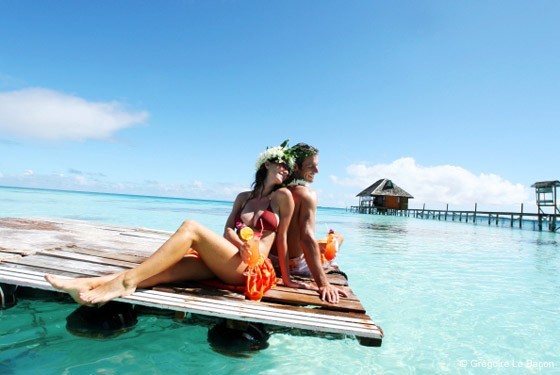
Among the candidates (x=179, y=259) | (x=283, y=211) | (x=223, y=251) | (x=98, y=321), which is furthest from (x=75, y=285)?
(x=283, y=211)

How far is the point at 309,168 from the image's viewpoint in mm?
3398

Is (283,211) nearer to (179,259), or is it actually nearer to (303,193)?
(303,193)

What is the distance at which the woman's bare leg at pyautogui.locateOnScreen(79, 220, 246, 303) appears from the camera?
268 cm

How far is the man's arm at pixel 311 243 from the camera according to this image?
3198 millimetres

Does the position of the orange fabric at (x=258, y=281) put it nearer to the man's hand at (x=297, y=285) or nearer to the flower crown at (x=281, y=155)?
the man's hand at (x=297, y=285)

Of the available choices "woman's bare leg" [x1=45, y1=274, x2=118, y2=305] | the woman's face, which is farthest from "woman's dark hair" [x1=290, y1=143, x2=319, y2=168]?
"woman's bare leg" [x1=45, y1=274, x2=118, y2=305]

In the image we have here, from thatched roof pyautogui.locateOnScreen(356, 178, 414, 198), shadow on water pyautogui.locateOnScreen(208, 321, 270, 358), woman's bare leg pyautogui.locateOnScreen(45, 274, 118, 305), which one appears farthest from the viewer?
thatched roof pyautogui.locateOnScreen(356, 178, 414, 198)

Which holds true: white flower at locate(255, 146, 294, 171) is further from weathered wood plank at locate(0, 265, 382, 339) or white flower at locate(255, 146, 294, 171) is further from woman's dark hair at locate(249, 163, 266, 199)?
weathered wood plank at locate(0, 265, 382, 339)

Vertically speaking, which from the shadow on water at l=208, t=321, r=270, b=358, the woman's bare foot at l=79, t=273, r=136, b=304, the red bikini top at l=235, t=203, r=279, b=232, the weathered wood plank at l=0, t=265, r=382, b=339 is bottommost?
the shadow on water at l=208, t=321, r=270, b=358

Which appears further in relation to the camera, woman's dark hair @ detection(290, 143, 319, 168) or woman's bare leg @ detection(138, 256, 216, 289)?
woman's dark hair @ detection(290, 143, 319, 168)

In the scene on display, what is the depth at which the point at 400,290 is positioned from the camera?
6828 mm

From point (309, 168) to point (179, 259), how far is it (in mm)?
1450

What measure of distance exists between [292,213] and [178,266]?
3.70 ft

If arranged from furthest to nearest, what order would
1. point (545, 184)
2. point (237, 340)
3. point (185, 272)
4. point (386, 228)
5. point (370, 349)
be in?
point (545, 184) < point (386, 228) < point (370, 349) < point (185, 272) < point (237, 340)
